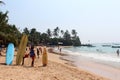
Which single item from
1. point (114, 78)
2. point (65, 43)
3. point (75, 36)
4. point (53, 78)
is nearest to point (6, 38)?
point (114, 78)

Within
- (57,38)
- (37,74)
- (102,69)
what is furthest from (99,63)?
(57,38)

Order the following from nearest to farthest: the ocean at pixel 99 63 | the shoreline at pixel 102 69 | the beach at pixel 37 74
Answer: the beach at pixel 37 74, the shoreline at pixel 102 69, the ocean at pixel 99 63

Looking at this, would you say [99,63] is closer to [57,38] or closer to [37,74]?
[37,74]

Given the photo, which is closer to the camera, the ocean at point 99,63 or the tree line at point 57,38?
the ocean at point 99,63

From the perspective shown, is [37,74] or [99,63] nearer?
[37,74]

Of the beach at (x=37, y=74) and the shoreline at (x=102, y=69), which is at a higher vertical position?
the beach at (x=37, y=74)

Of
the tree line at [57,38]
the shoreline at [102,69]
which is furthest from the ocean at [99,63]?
the tree line at [57,38]

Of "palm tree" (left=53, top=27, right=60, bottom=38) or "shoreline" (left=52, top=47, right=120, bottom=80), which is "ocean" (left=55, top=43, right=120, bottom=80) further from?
"palm tree" (left=53, top=27, right=60, bottom=38)

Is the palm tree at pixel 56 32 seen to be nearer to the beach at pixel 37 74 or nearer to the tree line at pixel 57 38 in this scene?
the tree line at pixel 57 38

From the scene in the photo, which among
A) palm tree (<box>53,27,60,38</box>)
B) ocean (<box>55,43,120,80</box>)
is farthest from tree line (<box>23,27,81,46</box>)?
ocean (<box>55,43,120,80</box>)

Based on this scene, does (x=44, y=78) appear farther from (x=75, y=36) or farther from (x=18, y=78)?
(x=75, y=36)

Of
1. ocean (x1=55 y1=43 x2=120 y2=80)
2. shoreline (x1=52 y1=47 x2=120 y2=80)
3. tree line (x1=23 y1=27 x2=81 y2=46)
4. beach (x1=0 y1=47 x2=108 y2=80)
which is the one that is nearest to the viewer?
beach (x1=0 y1=47 x2=108 y2=80)

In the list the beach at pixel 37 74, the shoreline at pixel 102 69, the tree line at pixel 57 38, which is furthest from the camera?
the tree line at pixel 57 38

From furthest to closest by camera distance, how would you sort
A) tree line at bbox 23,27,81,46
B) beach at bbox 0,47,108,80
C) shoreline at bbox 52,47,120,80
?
tree line at bbox 23,27,81,46 < shoreline at bbox 52,47,120,80 < beach at bbox 0,47,108,80
